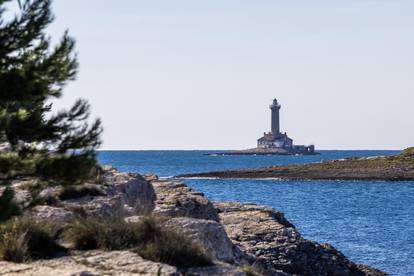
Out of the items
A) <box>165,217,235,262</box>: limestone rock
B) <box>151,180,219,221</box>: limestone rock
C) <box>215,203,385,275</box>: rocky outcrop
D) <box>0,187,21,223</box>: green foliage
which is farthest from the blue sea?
<box>0,187,21,223</box>: green foliage

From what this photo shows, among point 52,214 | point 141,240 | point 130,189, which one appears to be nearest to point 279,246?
point 130,189

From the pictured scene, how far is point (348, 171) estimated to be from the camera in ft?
445

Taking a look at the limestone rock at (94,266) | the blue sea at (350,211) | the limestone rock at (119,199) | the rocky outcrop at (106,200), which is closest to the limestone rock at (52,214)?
the rocky outcrop at (106,200)

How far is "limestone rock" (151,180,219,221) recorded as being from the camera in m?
19.4

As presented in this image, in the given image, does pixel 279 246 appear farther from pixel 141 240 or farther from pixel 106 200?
pixel 141 240

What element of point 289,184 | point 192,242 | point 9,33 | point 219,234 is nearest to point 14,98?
point 9,33

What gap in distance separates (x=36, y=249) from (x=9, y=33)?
3.88 metres

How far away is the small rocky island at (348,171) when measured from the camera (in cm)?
12950

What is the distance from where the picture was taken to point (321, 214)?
67438 millimetres

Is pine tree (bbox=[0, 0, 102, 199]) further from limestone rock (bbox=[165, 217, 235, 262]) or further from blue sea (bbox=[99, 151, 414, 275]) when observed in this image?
blue sea (bbox=[99, 151, 414, 275])

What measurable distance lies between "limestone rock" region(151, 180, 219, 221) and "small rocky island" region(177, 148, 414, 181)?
108m

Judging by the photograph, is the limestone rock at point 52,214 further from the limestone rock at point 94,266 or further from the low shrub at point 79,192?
the limestone rock at point 94,266

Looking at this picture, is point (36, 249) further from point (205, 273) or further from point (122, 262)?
point (205, 273)

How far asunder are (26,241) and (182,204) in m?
6.34
